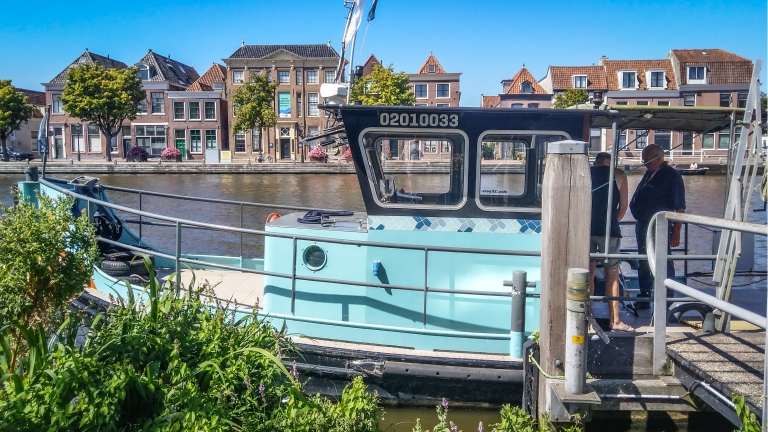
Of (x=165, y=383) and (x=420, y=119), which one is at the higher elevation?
(x=420, y=119)

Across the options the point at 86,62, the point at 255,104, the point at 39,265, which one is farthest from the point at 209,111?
the point at 39,265

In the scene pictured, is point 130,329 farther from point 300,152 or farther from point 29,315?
point 300,152

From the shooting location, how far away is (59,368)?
3367mm

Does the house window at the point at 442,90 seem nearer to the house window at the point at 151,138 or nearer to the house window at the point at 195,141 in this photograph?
the house window at the point at 195,141

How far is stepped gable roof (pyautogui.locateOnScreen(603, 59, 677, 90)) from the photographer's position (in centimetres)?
5262

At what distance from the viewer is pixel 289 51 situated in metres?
54.8

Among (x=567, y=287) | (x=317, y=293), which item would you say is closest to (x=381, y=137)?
(x=317, y=293)

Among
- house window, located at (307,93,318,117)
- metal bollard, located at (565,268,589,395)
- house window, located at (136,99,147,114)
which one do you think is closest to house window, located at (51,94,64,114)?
house window, located at (136,99,147,114)

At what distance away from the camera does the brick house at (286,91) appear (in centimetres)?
5384

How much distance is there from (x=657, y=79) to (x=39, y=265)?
55527mm

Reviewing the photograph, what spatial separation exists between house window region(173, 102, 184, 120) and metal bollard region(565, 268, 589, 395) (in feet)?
179

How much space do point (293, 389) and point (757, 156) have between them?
3.90 m

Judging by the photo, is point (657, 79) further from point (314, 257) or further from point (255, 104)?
point (314, 257)

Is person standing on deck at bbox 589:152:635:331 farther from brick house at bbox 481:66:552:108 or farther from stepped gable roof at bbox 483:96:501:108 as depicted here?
brick house at bbox 481:66:552:108
